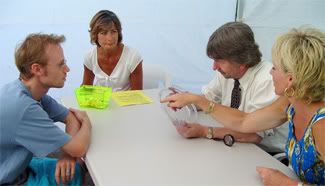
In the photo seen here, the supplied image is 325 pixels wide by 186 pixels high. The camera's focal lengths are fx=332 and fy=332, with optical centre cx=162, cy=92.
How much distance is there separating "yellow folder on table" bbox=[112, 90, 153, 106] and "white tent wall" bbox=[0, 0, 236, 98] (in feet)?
3.39

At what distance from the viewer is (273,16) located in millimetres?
2916

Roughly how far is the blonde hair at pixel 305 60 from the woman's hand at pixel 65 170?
84cm

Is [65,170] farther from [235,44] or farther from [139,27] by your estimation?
[139,27]

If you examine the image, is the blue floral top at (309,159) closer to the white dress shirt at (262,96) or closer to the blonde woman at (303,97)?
the blonde woman at (303,97)

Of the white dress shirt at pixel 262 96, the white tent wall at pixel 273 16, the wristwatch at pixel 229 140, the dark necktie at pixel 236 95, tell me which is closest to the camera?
the wristwatch at pixel 229 140

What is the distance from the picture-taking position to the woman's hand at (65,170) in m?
1.24

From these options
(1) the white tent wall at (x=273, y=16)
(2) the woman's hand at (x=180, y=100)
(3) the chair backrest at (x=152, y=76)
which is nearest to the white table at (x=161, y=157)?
(2) the woman's hand at (x=180, y=100)

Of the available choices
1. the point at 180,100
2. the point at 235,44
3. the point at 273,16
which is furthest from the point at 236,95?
the point at 273,16

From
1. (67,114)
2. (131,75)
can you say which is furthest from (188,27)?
(67,114)

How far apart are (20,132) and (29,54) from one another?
A: 0.32 m

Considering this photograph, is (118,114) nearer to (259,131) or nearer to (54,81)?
(54,81)

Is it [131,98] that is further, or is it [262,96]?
[131,98]

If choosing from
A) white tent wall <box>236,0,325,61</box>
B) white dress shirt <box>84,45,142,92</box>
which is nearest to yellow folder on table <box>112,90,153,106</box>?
white dress shirt <box>84,45,142,92</box>

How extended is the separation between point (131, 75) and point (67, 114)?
2.80 feet
